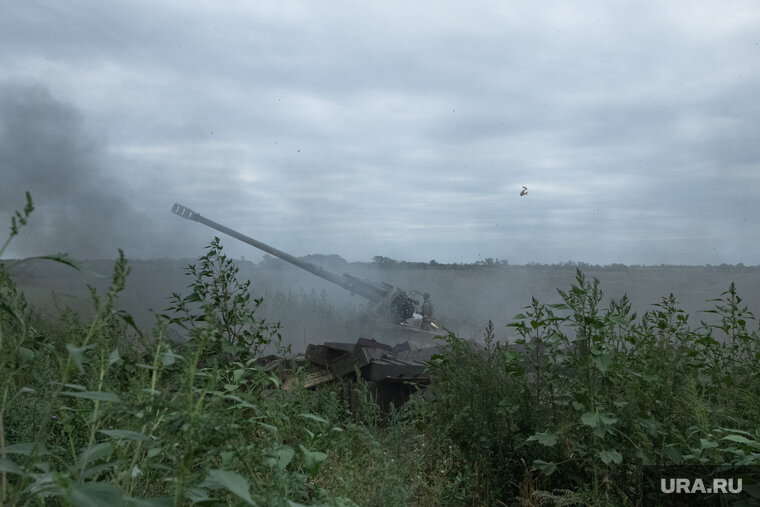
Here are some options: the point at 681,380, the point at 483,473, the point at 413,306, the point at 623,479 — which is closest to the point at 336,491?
the point at 483,473

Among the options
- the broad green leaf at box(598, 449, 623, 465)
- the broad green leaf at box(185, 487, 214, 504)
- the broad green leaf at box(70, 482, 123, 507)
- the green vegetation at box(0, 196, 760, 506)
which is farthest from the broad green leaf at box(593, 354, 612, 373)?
the broad green leaf at box(70, 482, 123, 507)

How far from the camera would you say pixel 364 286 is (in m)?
15.5

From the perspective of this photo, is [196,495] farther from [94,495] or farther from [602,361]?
[602,361]

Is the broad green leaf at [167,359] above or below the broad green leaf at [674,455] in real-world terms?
above

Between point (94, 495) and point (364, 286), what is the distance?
1422 cm

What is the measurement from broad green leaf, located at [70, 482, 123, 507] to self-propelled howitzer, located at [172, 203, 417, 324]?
13.4 meters

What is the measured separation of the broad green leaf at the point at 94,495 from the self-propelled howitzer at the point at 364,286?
1337 cm

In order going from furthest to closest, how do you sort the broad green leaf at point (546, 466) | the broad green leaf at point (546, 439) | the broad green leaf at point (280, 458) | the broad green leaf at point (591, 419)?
the broad green leaf at point (546, 466) → the broad green leaf at point (546, 439) → the broad green leaf at point (591, 419) → the broad green leaf at point (280, 458)

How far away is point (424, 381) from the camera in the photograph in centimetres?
612

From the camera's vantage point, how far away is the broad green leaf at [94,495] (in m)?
1.24

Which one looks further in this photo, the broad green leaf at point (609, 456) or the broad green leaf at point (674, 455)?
the broad green leaf at point (674, 455)

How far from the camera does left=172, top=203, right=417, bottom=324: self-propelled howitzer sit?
47.1 ft

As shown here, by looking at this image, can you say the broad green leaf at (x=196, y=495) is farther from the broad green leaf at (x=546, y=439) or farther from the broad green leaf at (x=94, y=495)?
the broad green leaf at (x=546, y=439)

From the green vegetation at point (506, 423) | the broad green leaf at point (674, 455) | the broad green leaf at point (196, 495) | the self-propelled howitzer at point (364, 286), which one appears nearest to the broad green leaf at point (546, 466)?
the green vegetation at point (506, 423)
